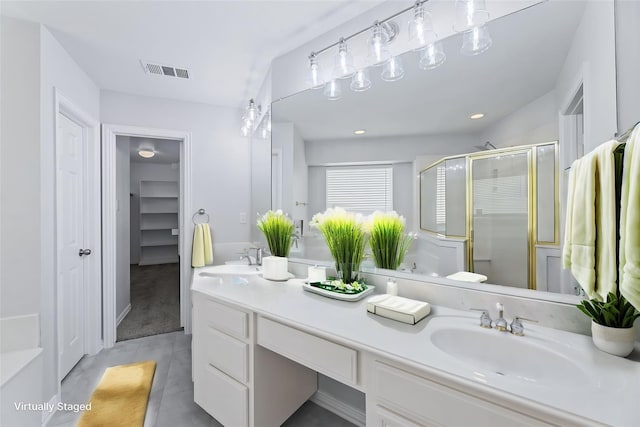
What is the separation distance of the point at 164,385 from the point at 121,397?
0.26 metres

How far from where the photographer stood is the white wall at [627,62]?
0.85 meters

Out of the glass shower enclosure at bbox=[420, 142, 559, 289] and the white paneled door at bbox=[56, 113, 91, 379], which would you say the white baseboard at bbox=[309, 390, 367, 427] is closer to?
the glass shower enclosure at bbox=[420, 142, 559, 289]

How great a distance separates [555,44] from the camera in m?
1.05

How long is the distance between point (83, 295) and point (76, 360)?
1.71 feet

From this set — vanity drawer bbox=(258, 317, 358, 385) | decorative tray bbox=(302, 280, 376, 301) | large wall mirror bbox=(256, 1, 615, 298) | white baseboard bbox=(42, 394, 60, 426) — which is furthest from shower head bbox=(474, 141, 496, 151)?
white baseboard bbox=(42, 394, 60, 426)

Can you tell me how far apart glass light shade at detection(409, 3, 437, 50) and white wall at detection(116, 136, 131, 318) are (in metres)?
3.06

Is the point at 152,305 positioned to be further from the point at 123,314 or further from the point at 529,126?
the point at 529,126

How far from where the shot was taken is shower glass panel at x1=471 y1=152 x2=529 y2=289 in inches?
43.9

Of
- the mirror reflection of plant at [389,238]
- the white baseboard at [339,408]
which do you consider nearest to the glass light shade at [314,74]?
the mirror reflection of plant at [389,238]

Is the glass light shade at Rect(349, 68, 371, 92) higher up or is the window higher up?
the glass light shade at Rect(349, 68, 371, 92)

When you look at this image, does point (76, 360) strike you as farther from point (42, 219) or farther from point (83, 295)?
point (42, 219)

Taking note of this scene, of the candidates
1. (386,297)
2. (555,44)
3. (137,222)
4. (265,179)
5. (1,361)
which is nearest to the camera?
(555,44)

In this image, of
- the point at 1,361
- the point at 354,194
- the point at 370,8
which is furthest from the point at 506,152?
the point at 1,361

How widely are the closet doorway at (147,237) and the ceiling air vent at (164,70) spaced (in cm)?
103
